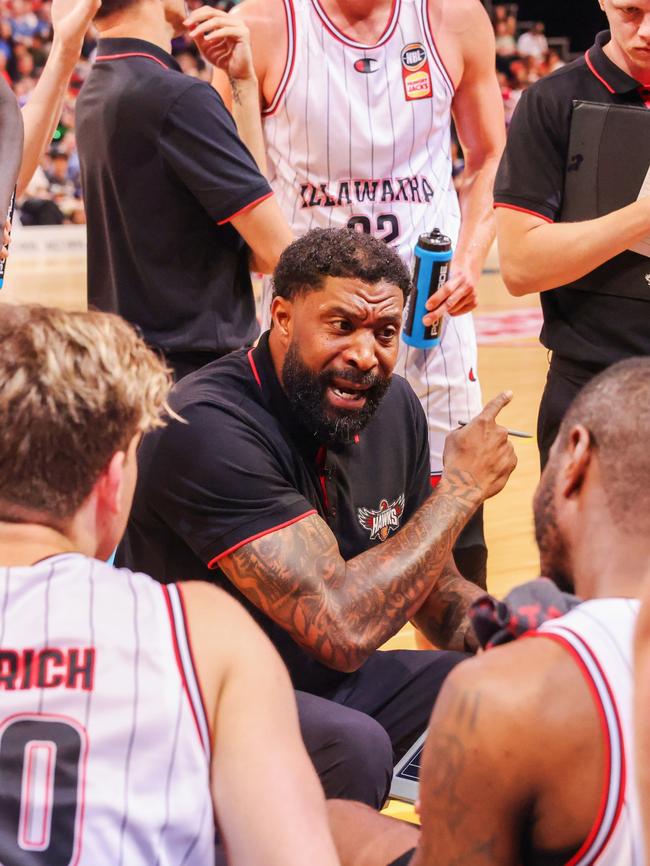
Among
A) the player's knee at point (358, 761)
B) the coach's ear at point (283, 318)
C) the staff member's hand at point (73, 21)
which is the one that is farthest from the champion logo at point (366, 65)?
the player's knee at point (358, 761)

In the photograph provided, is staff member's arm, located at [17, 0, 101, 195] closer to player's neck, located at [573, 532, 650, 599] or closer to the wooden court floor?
the wooden court floor

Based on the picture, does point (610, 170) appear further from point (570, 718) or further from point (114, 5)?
point (570, 718)

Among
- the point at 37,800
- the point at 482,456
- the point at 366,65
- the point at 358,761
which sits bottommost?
the point at 358,761

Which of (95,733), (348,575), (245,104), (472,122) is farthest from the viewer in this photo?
(472,122)

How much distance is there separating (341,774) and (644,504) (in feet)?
4.13

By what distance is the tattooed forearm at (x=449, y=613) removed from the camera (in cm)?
303

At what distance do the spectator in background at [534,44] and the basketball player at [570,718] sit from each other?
1943cm

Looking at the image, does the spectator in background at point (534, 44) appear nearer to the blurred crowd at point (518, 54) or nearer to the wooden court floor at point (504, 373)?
the blurred crowd at point (518, 54)

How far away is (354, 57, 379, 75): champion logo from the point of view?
3.76m

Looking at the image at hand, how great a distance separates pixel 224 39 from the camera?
3.61 metres

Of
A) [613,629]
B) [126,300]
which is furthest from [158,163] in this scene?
[613,629]

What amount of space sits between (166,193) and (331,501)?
3.47 ft

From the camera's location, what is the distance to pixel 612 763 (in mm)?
1364

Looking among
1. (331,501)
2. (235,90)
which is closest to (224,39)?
(235,90)
